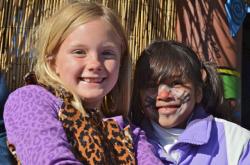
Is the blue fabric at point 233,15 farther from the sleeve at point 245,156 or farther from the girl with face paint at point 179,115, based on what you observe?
the sleeve at point 245,156

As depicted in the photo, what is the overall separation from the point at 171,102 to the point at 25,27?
625mm

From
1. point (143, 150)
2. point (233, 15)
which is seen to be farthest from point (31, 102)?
point (233, 15)

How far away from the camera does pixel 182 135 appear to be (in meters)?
1.28

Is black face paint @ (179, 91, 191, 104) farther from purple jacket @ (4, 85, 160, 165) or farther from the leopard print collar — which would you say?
purple jacket @ (4, 85, 160, 165)

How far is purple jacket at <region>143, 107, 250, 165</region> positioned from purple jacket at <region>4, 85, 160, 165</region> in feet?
1.26

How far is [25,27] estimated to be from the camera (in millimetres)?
1595

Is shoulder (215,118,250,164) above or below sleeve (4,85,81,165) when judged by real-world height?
below

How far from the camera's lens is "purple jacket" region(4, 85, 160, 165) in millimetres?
913

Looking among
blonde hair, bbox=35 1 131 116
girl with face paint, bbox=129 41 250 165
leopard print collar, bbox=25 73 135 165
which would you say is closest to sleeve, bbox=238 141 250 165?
girl with face paint, bbox=129 41 250 165

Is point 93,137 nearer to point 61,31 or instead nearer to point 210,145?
point 61,31

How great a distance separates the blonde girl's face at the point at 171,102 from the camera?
1308 mm

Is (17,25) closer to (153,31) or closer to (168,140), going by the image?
(153,31)

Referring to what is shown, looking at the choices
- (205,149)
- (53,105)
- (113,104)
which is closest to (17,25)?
(113,104)

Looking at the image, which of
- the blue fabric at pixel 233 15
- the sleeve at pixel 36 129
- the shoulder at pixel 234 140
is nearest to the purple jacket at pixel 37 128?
the sleeve at pixel 36 129
